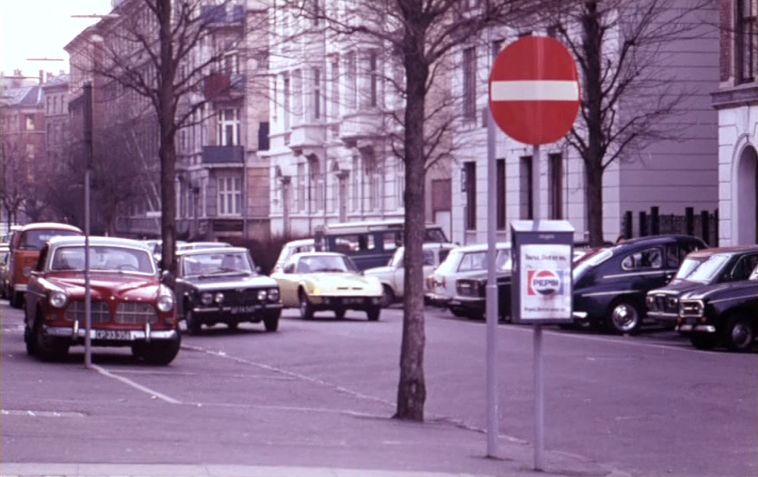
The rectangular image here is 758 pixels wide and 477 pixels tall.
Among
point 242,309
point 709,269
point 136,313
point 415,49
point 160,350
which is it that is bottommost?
point 160,350

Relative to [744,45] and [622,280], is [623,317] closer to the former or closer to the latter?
[622,280]

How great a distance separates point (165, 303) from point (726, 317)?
369 inches

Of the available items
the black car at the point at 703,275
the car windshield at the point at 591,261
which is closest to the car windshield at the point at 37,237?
the car windshield at the point at 591,261

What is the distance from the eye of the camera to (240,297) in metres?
33.0

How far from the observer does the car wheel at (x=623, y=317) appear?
33.5 m

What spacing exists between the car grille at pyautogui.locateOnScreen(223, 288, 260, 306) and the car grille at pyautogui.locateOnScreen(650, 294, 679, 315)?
7728 millimetres

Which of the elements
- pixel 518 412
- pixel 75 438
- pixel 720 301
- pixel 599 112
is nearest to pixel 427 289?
pixel 599 112

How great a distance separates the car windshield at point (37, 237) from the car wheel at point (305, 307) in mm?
6931

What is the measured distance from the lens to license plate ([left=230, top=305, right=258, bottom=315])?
108 ft

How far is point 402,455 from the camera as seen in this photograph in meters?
13.3

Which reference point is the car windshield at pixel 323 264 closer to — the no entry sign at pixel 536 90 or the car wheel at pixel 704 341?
the car wheel at pixel 704 341

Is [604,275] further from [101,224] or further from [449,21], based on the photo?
[101,224]

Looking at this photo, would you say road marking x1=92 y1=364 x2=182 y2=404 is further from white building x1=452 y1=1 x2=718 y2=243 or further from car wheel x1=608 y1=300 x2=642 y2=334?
white building x1=452 y1=1 x2=718 y2=243

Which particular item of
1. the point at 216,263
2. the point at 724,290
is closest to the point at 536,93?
the point at 724,290
